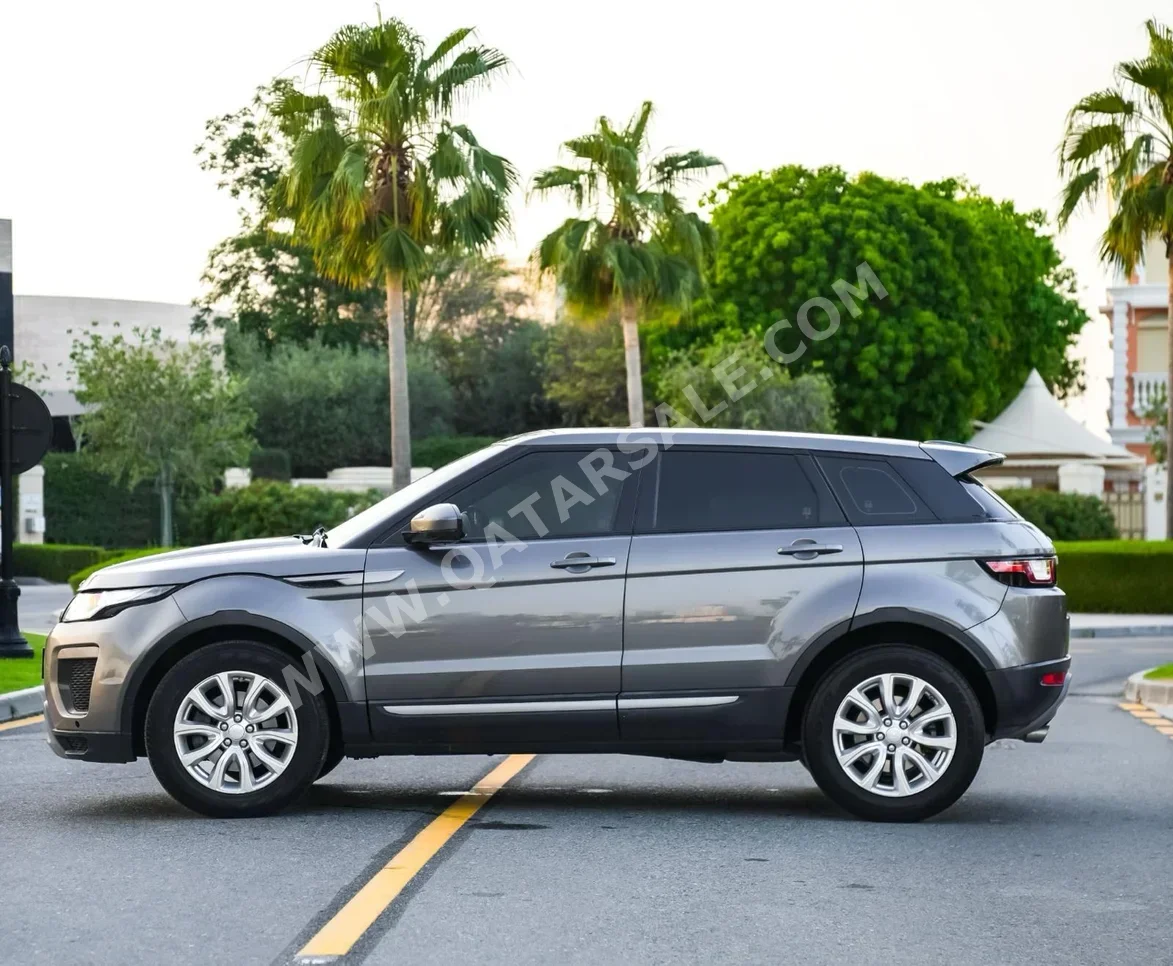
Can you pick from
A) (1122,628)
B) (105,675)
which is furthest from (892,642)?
(1122,628)

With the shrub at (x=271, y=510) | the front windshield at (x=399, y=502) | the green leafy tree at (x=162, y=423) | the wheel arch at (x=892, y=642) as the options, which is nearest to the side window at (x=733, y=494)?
the wheel arch at (x=892, y=642)

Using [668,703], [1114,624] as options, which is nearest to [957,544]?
[668,703]

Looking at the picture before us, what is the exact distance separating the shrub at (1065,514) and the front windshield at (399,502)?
3044 cm

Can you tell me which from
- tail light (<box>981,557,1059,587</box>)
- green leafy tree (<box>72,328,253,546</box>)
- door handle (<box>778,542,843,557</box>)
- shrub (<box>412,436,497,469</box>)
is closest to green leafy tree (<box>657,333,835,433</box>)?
green leafy tree (<box>72,328,253,546</box>)

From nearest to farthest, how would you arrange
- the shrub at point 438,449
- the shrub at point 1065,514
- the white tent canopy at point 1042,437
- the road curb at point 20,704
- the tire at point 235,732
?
the tire at point 235,732
the road curb at point 20,704
the shrub at point 1065,514
the white tent canopy at point 1042,437
the shrub at point 438,449

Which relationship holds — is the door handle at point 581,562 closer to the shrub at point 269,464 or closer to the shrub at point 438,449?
the shrub at point 269,464

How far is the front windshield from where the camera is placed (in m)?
8.60

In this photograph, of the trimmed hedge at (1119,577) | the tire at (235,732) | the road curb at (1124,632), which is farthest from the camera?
the trimmed hedge at (1119,577)

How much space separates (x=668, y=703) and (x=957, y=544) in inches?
61.6

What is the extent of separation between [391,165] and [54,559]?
15.4 metres

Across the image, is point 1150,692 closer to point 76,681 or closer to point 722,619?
point 722,619

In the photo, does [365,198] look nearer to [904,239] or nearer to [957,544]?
[957,544]

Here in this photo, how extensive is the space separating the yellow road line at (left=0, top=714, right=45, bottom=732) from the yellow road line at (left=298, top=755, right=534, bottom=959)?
491 cm

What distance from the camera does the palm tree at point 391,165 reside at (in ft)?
103
